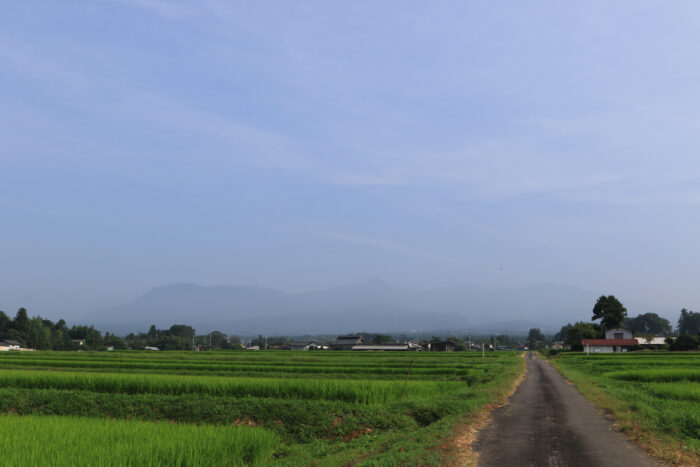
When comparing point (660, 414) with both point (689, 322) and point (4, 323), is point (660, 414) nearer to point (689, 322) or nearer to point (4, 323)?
point (4, 323)

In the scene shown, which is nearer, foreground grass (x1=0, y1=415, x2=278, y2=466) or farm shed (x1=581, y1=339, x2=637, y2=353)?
foreground grass (x1=0, y1=415, x2=278, y2=466)

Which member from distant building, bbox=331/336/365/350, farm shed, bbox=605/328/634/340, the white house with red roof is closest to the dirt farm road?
the white house with red roof

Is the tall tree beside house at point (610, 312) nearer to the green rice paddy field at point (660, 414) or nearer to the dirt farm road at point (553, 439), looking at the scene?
the green rice paddy field at point (660, 414)

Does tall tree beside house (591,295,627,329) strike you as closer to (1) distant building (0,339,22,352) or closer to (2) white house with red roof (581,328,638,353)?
(2) white house with red roof (581,328,638,353)

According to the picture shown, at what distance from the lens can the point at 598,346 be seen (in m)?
91.6

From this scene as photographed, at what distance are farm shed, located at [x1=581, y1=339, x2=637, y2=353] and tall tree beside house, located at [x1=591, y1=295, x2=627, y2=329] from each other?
14483 millimetres

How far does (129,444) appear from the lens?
38.4 ft

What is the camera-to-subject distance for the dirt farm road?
10.9 metres

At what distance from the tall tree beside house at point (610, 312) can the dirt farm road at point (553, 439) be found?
98.5 meters

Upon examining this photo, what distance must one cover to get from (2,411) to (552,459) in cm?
2223

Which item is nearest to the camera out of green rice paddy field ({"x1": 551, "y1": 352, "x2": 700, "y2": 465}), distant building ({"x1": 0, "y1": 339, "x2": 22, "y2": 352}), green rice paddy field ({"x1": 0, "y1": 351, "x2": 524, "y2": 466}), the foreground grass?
the foreground grass

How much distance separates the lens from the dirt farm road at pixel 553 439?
10.9m

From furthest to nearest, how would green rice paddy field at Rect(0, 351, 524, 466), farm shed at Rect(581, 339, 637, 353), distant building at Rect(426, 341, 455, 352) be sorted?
distant building at Rect(426, 341, 455, 352) → farm shed at Rect(581, 339, 637, 353) → green rice paddy field at Rect(0, 351, 524, 466)

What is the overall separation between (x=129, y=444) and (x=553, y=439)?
10.7 metres
